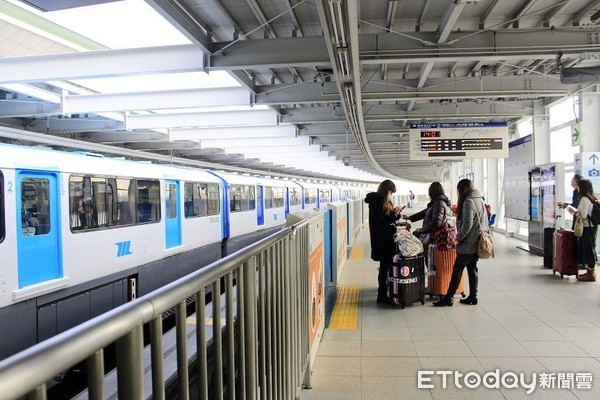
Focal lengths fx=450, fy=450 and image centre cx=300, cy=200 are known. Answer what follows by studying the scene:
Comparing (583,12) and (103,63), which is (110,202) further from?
(583,12)

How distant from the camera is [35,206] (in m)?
5.24

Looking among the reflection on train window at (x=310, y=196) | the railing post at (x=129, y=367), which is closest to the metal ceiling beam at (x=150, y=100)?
the railing post at (x=129, y=367)

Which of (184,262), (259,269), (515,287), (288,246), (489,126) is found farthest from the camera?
(489,126)

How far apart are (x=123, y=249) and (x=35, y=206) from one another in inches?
70.9

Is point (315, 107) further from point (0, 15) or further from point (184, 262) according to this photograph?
point (0, 15)

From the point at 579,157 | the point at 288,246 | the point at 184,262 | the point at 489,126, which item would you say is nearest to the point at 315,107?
the point at 489,126

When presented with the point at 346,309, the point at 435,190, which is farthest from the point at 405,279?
the point at 435,190

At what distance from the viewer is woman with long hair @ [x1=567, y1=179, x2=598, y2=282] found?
746cm

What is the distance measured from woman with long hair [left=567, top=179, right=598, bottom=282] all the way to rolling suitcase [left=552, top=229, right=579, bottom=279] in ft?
0.28

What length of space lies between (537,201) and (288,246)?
31.4 ft

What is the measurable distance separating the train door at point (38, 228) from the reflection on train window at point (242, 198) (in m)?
7.03

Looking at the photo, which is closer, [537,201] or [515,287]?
[515,287]

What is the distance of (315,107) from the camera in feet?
38.2

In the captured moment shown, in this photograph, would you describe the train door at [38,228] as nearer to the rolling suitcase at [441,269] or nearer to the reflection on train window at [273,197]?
the rolling suitcase at [441,269]
